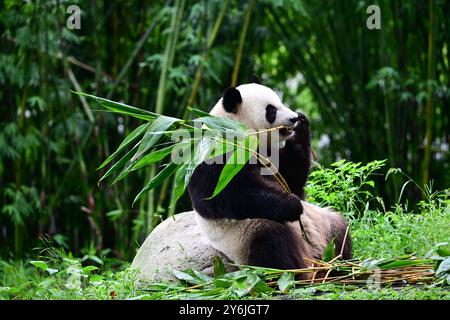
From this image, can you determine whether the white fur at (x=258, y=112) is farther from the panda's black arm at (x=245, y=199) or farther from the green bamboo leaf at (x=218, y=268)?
the green bamboo leaf at (x=218, y=268)

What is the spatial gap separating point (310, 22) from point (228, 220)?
14.0 feet

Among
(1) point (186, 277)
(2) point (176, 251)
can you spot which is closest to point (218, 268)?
(1) point (186, 277)

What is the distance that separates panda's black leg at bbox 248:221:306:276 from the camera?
336 centimetres

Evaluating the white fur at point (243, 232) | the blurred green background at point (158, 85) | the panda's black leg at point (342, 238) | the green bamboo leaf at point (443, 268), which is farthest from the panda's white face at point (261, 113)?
the blurred green background at point (158, 85)

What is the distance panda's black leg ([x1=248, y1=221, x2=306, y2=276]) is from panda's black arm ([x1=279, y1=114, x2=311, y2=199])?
1.22 feet

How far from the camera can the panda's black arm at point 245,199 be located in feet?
10.9

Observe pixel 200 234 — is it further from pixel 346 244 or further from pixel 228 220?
pixel 346 244

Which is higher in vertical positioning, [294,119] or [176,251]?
[294,119]

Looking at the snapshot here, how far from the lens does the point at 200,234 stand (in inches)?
152

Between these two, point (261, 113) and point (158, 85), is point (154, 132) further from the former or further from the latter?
point (158, 85)

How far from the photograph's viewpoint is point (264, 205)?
3336mm

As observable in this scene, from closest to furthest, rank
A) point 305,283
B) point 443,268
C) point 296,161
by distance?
point 443,268
point 305,283
point 296,161

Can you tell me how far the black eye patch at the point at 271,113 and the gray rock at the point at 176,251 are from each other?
683 mm

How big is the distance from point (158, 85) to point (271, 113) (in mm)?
3097
